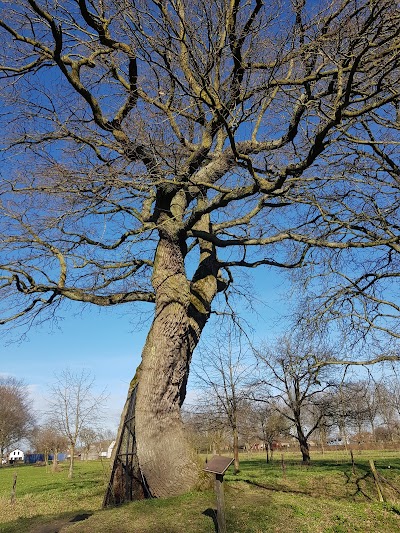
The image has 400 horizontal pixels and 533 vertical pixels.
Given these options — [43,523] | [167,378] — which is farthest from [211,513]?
[43,523]

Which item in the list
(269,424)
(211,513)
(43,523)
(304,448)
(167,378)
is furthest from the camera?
(269,424)

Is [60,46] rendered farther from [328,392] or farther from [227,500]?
[328,392]

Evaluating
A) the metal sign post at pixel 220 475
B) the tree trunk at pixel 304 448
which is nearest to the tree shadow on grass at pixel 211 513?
the metal sign post at pixel 220 475

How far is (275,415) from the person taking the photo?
31953 millimetres

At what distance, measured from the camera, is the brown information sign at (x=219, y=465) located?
620cm

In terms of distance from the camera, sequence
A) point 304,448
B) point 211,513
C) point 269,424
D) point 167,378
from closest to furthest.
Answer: point 211,513 → point 167,378 → point 304,448 → point 269,424

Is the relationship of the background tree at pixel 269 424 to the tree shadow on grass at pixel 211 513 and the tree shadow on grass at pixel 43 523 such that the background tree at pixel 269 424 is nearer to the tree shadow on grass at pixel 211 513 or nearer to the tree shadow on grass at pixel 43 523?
the tree shadow on grass at pixel 43 523

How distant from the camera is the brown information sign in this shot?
244 inches

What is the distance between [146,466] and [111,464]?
1.82 meters

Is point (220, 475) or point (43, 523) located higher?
point (220, 475)

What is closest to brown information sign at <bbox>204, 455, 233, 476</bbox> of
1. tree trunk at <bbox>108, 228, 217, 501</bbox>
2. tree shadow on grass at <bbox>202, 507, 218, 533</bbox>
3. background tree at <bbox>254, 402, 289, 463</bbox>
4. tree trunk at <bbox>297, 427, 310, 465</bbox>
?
tree shadow on grass at <bbox>202, 507, 218, 533</bbox>

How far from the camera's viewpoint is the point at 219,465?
248 inches

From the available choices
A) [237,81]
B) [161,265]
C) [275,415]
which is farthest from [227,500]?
[275,415]

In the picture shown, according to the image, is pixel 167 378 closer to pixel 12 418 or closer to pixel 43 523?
pixel 43 523
